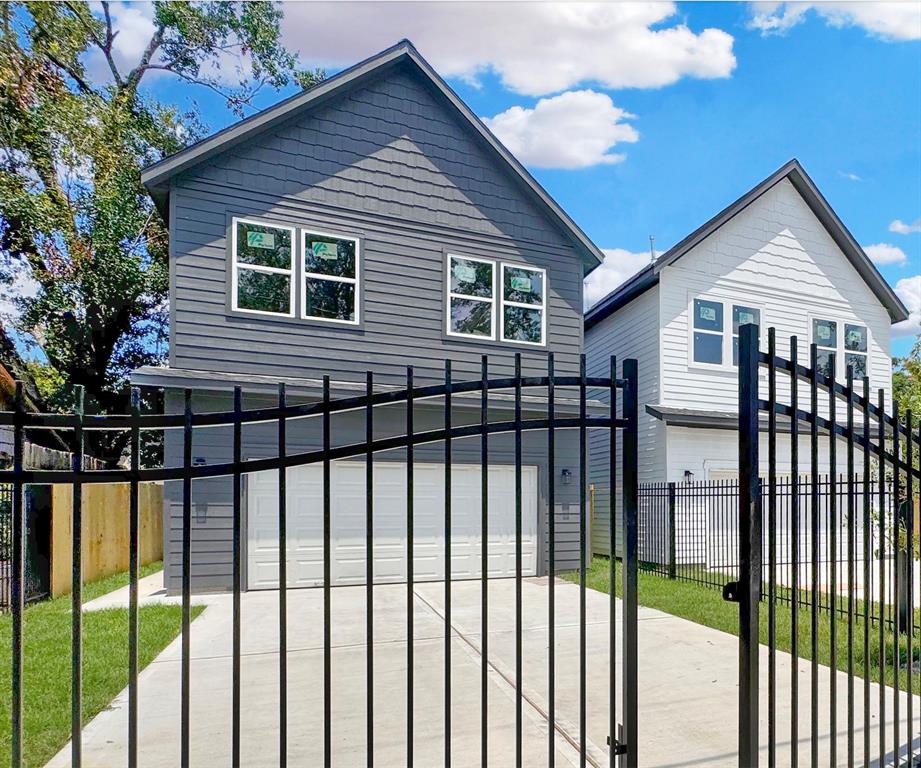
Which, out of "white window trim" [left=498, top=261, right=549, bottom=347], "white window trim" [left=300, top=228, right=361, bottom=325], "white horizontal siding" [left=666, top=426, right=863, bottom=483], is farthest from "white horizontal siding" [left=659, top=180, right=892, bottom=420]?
"white window trim" [left=300, top=228, right=361, bottom=325]

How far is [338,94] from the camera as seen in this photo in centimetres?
1007

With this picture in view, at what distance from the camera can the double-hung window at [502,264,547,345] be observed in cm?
1075

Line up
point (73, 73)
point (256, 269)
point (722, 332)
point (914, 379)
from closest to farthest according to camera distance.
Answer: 1. point (914, 379)
2. point (256, 269)
3. point (722, 332)
4. point (73, 73)

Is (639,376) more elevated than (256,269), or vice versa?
(256,269)

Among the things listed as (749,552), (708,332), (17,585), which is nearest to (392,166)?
(708,332)

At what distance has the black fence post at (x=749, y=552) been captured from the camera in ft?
7.96

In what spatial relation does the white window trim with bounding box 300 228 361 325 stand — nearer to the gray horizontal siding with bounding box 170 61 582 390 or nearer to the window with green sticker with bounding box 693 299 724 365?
the gray horizontal siding with bounding box 170 61 582 390

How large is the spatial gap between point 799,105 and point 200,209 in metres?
15.1

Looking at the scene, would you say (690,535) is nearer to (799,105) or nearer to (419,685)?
(419,685)

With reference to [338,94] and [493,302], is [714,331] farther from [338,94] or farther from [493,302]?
[338,94]

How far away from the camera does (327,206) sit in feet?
32.3

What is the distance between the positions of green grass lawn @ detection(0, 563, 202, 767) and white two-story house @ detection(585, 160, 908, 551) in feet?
29.7

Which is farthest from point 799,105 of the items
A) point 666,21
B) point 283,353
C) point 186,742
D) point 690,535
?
point 186,742

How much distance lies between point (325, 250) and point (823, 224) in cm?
1137
